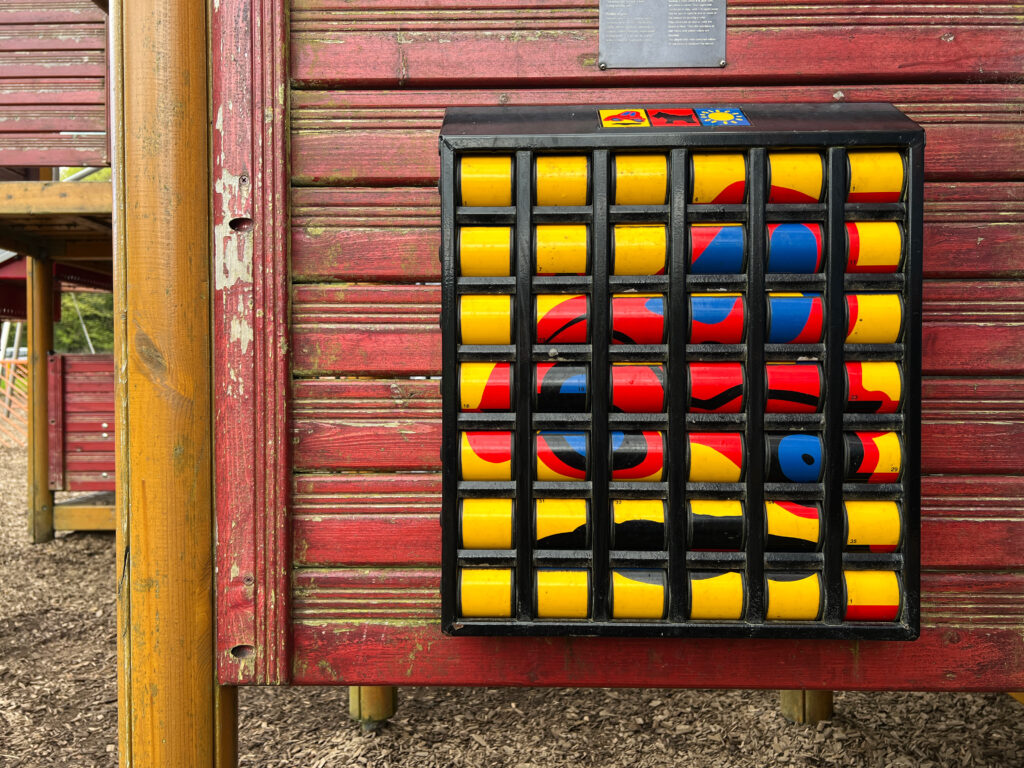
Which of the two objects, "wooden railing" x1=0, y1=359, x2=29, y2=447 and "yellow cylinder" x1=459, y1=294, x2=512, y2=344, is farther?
"wooden railing" x1=0, y1=359, x2=29, y2=447

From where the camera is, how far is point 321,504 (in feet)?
4.50

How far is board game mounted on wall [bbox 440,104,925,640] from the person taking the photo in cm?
119

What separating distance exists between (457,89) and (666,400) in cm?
75

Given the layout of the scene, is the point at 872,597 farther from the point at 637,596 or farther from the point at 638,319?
the point at 638,319

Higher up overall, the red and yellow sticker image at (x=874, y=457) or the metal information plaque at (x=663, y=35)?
the metal information plaque at (x=663, y=35)

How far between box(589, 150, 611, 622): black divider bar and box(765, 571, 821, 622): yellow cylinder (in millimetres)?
301

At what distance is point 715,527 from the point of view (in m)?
1.21

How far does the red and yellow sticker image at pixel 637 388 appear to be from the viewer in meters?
1.21

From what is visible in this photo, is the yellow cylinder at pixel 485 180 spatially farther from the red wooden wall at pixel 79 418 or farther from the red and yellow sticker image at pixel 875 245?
the red wooden wall at pixel 79 418

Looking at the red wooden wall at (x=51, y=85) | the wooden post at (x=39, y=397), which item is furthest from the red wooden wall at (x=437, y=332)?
the wooden post at (x=39, y=397)

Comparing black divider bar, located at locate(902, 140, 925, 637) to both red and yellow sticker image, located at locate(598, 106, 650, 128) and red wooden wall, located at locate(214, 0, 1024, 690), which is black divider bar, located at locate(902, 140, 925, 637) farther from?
red and yellow sticker image, located at locate(598, 106, 650, 128)

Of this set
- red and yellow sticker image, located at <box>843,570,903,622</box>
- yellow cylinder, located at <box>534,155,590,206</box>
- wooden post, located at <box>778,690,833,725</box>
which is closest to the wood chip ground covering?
wooden post, located at <box>778,690,833,725</box>

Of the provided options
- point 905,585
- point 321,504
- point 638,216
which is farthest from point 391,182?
point 905,585

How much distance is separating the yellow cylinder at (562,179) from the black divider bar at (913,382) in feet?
1.87
